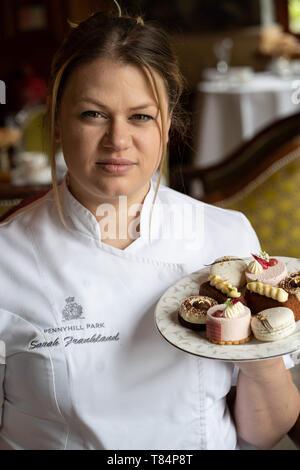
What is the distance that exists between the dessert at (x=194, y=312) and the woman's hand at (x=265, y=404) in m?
0.12

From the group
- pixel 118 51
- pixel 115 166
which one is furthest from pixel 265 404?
pixel 118 51

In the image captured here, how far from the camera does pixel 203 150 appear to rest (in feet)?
12.6

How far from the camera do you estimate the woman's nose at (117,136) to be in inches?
30.0

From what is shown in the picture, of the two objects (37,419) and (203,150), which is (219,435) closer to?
(37,419)

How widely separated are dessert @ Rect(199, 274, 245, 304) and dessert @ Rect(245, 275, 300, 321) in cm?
2

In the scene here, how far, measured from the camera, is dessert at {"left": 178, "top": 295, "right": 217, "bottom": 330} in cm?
76

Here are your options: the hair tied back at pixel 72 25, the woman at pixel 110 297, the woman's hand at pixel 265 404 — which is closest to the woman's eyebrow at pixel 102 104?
the woman at pixel 110 297

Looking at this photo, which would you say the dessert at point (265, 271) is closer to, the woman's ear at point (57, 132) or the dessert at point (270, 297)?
the dessert at point (270, 297)

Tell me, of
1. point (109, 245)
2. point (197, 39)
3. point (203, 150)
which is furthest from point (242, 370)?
point (197, 39)

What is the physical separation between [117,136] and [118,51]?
0.12 meters

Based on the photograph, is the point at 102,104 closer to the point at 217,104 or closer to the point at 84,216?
the point at 84,216

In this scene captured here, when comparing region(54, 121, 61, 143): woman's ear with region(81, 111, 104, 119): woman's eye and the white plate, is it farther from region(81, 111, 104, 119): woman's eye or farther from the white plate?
the white plate

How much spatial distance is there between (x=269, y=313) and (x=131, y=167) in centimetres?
27

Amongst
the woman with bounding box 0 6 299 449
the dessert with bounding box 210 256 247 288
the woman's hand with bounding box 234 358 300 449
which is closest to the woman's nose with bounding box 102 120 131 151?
the woman with bounding box 0 6 299 449
